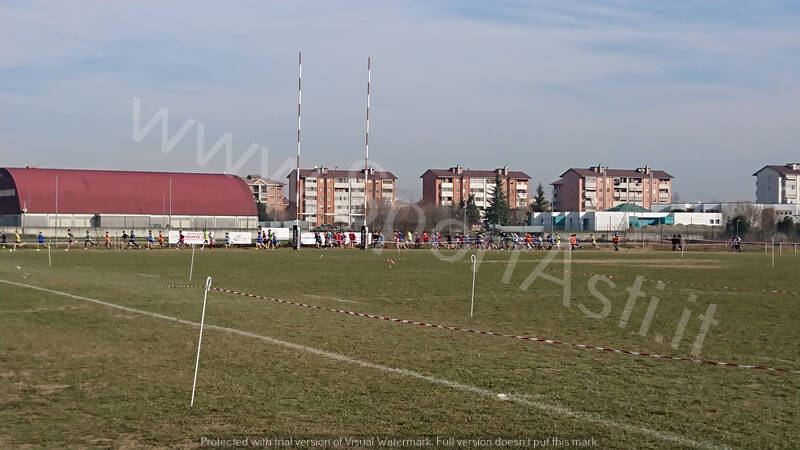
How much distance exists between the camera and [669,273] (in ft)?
120

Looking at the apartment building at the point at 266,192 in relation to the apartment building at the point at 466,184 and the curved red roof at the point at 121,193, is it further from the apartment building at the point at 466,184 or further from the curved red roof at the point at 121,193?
the curved red roof at the point at 121,193

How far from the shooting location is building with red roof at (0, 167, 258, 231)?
8725cm

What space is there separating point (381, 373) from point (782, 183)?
561ft

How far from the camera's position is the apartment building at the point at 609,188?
17138 cm

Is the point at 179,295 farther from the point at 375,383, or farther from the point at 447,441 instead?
the point at 447,441

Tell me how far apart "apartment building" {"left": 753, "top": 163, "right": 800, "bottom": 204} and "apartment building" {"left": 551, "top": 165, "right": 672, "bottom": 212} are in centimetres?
2197

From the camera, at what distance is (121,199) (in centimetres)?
9225

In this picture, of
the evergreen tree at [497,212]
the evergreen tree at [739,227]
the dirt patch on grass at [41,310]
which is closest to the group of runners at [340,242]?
the evergreen tree at [739,227]

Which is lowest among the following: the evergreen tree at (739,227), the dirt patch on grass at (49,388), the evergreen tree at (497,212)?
the dirt patch on grass at (49,388)

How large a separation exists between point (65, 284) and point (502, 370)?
17936 mm

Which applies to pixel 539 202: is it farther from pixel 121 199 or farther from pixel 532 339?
pixel 532 339

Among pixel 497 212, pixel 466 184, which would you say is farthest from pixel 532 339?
pixel 466 184

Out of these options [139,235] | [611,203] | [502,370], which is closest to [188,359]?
[502,370]

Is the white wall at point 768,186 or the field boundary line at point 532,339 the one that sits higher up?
the white wall at point 768,186
